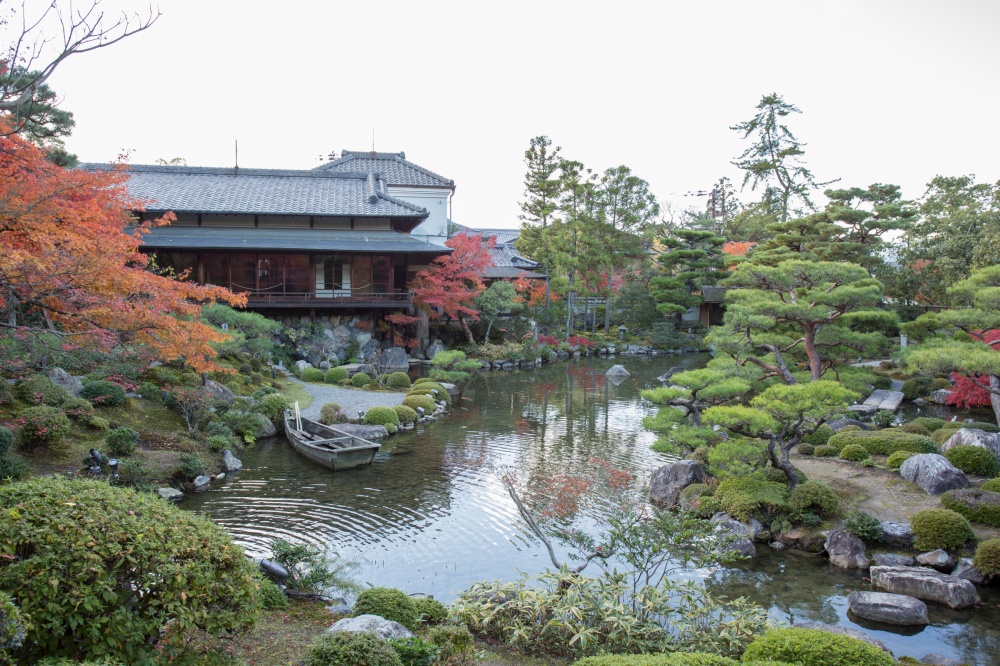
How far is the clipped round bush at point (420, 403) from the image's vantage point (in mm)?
19062

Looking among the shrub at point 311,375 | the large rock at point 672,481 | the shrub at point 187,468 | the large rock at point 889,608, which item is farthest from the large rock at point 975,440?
the shrub at point 311,375

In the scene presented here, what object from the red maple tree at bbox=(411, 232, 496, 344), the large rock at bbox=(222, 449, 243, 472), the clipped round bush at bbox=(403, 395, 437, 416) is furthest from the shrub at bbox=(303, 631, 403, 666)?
the red maple tree at bbox=(411, 232, 496, 344)

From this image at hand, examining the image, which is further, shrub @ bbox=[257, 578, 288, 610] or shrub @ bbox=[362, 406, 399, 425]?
shrub @ bbox=[362, 406, 399, 425]

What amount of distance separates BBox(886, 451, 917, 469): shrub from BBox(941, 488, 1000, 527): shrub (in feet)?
5.23

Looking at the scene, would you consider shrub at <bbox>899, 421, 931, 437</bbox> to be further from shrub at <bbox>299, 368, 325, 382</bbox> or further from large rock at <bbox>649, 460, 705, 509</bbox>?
shrub at <bbox>299, 368, 325, 382</bbox>

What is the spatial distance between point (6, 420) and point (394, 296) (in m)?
16.8

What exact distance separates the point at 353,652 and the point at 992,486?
424 inches

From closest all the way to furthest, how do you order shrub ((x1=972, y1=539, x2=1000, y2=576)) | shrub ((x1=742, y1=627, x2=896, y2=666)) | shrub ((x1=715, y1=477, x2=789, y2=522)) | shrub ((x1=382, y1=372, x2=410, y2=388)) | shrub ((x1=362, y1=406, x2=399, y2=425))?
shrub ((x1=742, y1=627, x2=896, y2=666)), shrub ((x1=972, y1=539, x2=1000, y2=576)), shrub ((x1=715, y1=477, x2=789, y2=522)), shrub ((x1=362, y1=406, x2=399, y2=425)), shrub ((x1=382, y1=372, x2=410, y2=388))

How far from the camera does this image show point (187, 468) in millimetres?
11977

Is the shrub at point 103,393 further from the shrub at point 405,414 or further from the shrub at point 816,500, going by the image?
the shrub at point 816,500

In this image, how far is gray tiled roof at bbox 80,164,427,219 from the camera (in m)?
26.4

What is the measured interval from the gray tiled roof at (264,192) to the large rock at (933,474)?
20.5 m

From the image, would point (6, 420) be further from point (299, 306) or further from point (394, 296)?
point (394, 296)

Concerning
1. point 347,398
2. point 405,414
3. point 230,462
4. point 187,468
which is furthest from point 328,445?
point 347,398
